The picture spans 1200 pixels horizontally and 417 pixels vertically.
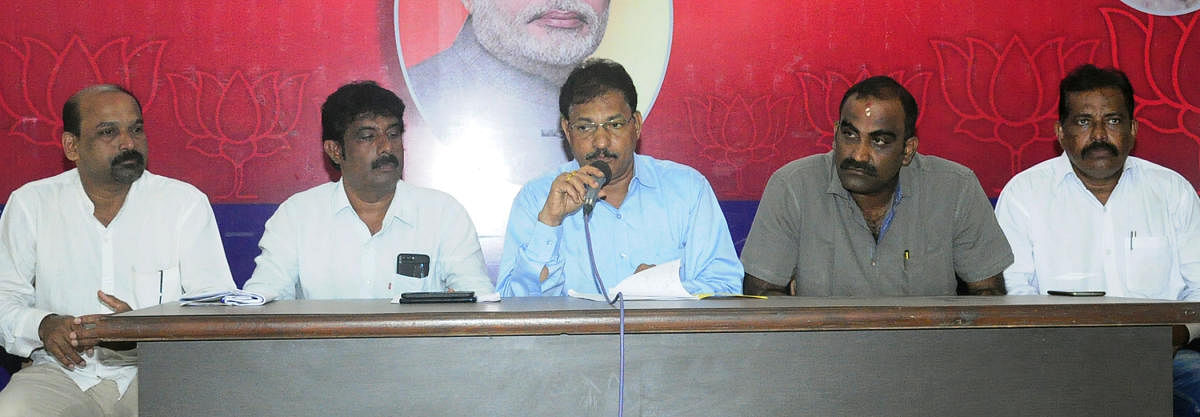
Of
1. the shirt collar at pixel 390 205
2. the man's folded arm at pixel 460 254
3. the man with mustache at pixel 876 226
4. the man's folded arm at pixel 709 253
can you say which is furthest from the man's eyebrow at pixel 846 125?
the shirt collar at pixel 390 205

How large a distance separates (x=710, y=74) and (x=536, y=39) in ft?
2.50

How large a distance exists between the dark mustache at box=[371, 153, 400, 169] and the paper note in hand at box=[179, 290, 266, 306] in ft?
4.27

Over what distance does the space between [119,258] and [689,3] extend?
2.42 m

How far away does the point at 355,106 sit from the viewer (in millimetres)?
3645

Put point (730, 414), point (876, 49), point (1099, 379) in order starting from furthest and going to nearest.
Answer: point (876, 49)
point (1099, 379)
point (730, 414)

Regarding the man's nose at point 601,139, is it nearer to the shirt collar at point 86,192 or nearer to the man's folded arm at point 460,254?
the man's folded arm at point 460,254

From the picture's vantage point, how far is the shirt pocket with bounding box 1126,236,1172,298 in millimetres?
3623

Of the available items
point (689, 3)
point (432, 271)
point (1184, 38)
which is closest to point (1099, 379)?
point (432, 271)

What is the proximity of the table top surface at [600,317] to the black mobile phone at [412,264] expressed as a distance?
1.20 metres

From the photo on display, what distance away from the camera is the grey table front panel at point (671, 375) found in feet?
6.18

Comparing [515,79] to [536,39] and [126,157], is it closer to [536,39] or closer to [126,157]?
[536,39]

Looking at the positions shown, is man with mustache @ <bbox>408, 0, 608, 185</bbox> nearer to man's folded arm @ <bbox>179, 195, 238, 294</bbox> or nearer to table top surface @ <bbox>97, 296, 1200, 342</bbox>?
man's folded arm @ <bbox>179, 195, 238, 294</bbox>

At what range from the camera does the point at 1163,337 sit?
2.14 m

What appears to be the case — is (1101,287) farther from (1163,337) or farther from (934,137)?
(1163,337)
